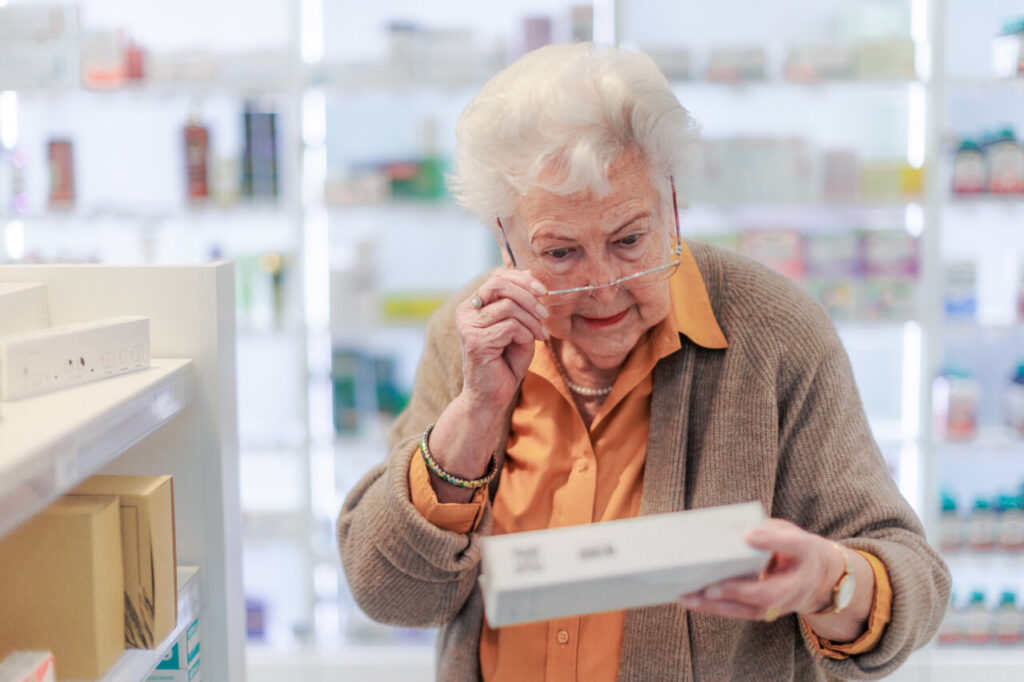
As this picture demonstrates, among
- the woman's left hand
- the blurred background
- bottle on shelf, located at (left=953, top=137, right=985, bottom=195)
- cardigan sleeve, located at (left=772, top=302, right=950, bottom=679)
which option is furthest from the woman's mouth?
bottle on shelf, located at (left=953, top=137, right=985, bottom=195)

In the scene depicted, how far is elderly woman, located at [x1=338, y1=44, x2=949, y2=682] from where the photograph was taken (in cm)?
123

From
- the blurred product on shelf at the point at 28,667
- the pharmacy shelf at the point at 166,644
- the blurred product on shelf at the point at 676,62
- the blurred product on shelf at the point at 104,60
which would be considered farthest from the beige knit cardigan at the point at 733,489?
the blurred product on shelf at the point at 104,60

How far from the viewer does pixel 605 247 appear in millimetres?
1270

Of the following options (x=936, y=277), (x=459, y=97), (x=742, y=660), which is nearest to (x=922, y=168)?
(x=936, y=277)

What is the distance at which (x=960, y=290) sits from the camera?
3270mm

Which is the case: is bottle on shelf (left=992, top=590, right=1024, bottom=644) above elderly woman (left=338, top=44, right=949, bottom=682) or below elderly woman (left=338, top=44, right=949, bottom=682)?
below

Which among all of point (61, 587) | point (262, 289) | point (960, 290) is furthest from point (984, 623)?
point (61, 587)

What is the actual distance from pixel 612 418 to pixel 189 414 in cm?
64

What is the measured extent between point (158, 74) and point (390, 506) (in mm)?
2487

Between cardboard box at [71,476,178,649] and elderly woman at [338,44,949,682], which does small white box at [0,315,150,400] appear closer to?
cardboard box at [71,476,178,649]

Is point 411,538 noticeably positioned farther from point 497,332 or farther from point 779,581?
point 779,581

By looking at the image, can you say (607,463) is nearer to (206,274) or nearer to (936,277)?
(206,274)

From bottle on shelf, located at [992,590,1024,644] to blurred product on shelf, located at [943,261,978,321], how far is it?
1.01m

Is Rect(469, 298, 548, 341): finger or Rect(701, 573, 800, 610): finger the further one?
Rect(469, 298, 548, 341): finger
